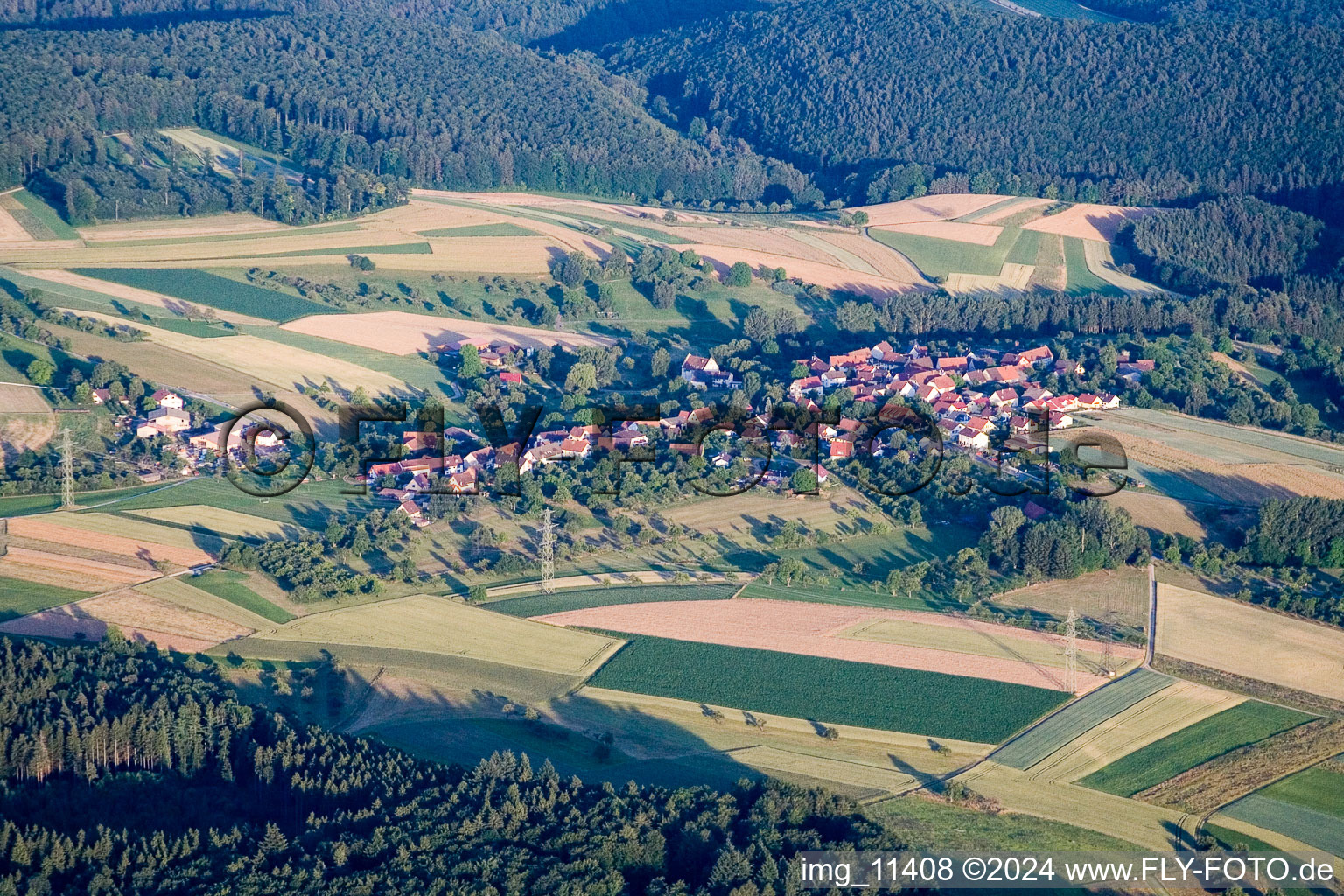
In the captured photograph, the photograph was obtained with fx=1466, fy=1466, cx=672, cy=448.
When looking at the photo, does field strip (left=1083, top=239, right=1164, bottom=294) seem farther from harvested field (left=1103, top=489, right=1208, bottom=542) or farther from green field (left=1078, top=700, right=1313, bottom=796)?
green field (left=1078, top=700, right=1313, bottom=796)

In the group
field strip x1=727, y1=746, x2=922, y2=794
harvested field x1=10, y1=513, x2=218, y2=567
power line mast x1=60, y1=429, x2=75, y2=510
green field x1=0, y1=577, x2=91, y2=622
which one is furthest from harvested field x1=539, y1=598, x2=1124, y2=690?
power line mast x1=60, y1=429, x2=75, y2=510

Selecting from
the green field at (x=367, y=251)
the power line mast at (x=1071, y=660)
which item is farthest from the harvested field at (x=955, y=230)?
the power line mast at (x=1071, y=660)

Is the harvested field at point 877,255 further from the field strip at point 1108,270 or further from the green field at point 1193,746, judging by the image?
the green field at point 1193,746

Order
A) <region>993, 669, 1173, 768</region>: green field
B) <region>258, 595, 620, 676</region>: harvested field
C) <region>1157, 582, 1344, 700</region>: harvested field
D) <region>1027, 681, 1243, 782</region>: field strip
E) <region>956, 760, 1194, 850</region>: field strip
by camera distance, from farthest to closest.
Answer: <region>258, 595, 620, 676</region>: harvested field
<region>1157, 582, 1344, 700</region>: harvested field
<region>993, 669, 1173, 768</region>: green field
<region>1027, 681, 1243, 782</region>: field strip
<region>956, 760, 1194, 850</region>: field strip

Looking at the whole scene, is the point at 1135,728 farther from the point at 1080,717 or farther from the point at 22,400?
the point at 22,400

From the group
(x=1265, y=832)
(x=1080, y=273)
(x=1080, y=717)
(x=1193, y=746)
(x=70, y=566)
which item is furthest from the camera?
(x=1080, y=273)

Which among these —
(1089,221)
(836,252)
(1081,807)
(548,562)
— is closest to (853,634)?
(548,562)
